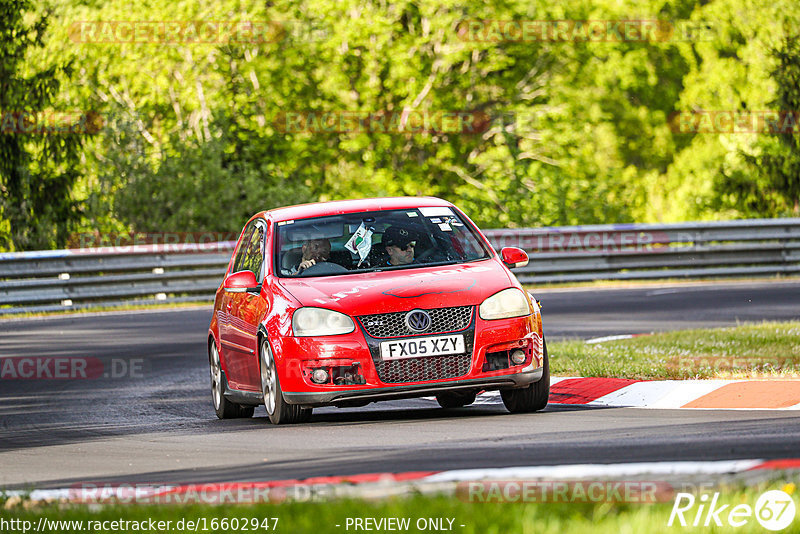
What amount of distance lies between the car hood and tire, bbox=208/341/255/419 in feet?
5.07

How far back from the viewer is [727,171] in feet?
113

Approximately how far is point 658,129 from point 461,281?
52.4 metres

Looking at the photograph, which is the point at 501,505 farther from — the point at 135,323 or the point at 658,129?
the point at 658,129

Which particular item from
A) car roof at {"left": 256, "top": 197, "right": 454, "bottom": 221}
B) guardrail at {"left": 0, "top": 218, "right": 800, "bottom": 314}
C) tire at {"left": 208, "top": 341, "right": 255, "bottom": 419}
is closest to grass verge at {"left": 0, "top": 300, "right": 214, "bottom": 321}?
guardrail at {"left": 0, "top": 218, "right": 800, "bottom": 314}

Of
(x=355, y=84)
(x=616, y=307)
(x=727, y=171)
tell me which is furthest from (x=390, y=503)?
(x=355, y=84)

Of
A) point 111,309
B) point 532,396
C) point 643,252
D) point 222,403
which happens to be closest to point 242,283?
point 222,403

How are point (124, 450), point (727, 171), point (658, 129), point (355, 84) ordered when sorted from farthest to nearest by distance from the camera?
1. point (658, 129)
2. point (355, 84)
3. point (727, 171)
4. point (124, 450)

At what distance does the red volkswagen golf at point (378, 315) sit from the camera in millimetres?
9523

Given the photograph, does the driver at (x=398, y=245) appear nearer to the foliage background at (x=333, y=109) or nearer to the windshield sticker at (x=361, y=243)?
the windshield sticker at (x=361, y=243)

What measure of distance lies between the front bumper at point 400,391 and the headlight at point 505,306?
397mm

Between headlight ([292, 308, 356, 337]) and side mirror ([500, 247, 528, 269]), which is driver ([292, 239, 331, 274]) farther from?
side mirror ([500, 247, 528, 269])

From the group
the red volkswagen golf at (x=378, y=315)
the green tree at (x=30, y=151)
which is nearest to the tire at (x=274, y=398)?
the red volkswagen golf at (x=378, y=315)

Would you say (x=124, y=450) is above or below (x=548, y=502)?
below

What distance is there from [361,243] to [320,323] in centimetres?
115
